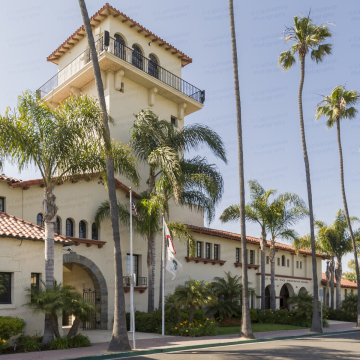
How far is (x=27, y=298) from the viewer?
16172 mm

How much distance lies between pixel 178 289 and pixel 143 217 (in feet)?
13.4

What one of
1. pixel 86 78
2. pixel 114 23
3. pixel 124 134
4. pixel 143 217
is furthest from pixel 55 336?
pixel 114 23

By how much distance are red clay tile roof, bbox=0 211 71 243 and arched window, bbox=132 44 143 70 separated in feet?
52.0

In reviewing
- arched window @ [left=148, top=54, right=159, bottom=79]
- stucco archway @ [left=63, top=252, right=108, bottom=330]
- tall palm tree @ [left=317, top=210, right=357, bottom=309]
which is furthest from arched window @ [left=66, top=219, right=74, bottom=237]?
tall palm tree @ [left=317, top=210, right=357, bottom=309]

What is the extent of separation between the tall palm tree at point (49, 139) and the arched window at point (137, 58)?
14.3 meters

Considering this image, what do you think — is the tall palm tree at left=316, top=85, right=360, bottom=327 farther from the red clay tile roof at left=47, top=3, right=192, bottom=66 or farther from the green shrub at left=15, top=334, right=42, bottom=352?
the green shrub at left=15, top=334, right=42, bottom=352

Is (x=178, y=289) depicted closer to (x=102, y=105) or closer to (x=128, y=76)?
(x=102, y=105)

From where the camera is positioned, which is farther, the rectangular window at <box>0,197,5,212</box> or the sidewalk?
the rectangular window at <box>0,197,5,212</box>

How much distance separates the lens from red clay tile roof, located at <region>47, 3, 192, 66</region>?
27828mm

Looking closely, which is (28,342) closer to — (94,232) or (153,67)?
(94,232)

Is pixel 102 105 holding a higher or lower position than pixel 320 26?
lower

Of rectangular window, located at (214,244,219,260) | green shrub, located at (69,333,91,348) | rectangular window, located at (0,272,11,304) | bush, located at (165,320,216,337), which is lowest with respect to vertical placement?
bush, located at (165,320,216,337)

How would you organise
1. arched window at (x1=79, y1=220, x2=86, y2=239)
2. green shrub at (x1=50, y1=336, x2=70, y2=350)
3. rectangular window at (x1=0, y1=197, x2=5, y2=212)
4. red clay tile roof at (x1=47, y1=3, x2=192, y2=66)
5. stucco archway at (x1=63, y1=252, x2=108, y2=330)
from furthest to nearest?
red clay tile roof at (x1=47, y1=3, x2=192, y2=66)
arched window at (x1=79, y1=220, x2=86, y2=239)
stucco archway at (x1=63, y1=252, x2=108, y2=330)
rectangular window at (x1=0, y1=197, x2=5, y2=212)
green shrub at (x1=50, y1=336, x2=70, y2=350)

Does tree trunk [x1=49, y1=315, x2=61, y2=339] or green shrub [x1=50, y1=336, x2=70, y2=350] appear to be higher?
tree trunk [x1=49, y1=315, x2=61, y2=339]
